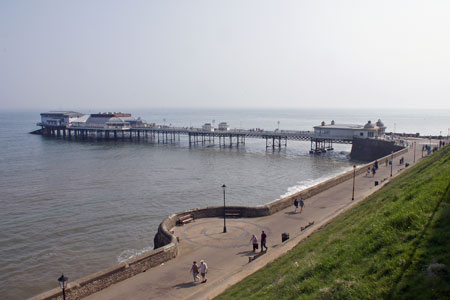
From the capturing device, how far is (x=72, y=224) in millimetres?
26969

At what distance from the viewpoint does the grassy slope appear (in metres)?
7.30

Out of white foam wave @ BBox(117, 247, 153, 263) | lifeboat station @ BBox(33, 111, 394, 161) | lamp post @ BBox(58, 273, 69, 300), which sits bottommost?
white foam wave @ BBox(117, 247, 153, 263)

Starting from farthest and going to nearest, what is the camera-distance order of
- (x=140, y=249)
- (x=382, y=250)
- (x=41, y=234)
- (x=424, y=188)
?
(x=41, y=234) < (x=140, y=249) < (x=424, y=188) < (x=382, y=250)

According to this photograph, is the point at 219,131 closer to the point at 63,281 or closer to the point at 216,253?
the point at 216,253

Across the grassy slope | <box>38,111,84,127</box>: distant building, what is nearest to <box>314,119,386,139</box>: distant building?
the grassy slope

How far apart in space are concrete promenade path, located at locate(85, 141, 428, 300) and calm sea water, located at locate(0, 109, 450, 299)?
194 inches

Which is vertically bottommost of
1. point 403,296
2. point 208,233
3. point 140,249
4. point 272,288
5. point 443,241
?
point 140,249

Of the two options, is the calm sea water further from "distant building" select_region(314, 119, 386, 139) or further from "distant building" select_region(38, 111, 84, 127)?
"distant building" select_region(38, 111, 84, 127)

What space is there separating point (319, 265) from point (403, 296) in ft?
10.3

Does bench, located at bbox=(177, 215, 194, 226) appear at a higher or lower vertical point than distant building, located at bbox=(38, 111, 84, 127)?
lower

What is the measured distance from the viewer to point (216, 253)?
1755 cm

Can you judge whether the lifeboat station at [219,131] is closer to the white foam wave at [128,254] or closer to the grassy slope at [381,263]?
the white foam wave at [128,254]

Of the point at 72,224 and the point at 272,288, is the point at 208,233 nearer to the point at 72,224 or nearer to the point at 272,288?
the point at 272,288

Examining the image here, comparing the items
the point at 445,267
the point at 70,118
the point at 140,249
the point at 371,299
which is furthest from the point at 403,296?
the point at 70,118
